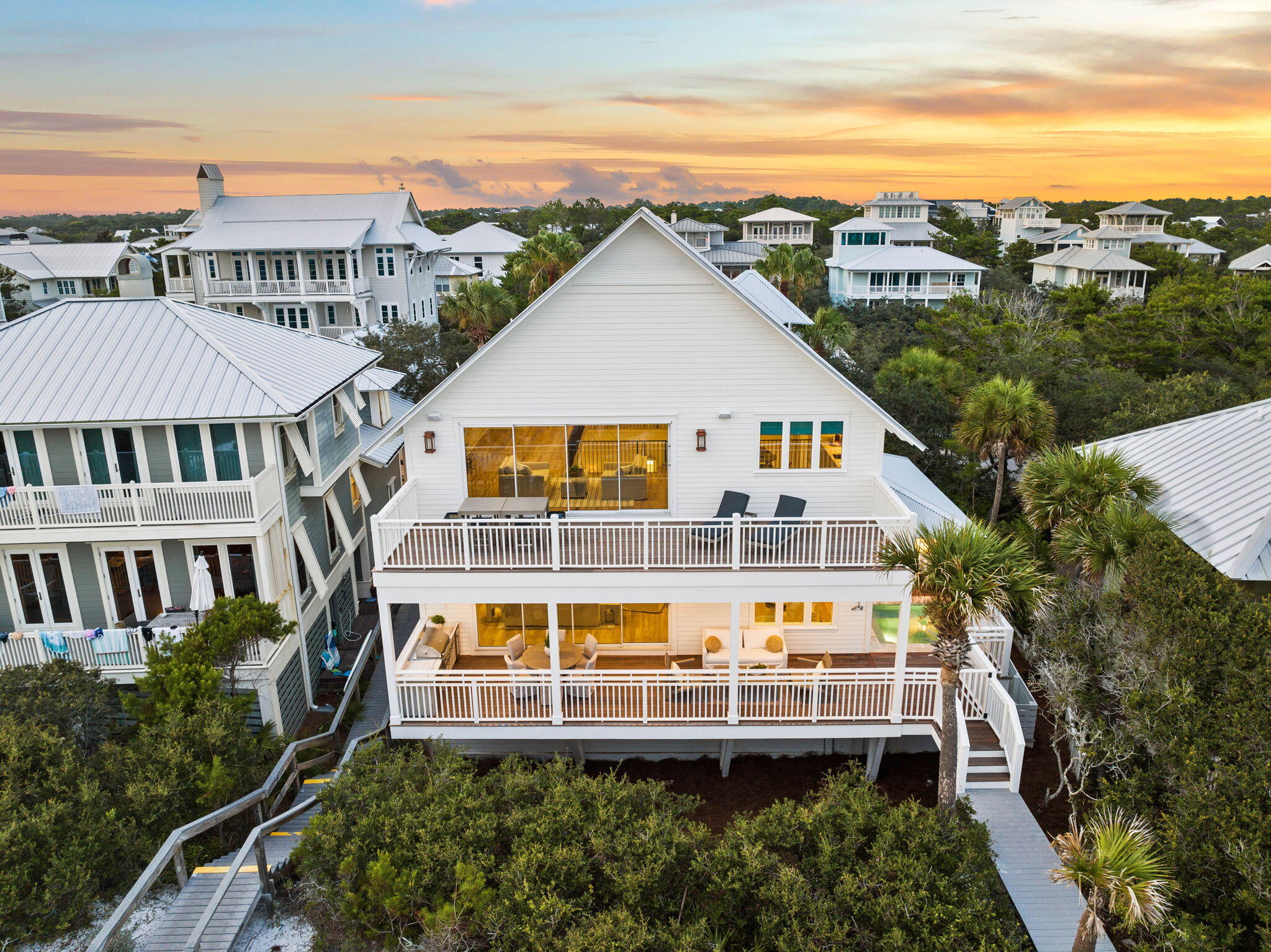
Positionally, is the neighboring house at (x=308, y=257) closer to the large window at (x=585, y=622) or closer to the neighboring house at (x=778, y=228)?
the large window at (x=585, y=622)

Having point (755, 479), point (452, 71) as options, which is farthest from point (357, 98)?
point (755, 479)

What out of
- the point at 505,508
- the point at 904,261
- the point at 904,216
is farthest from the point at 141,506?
the point at 904,216

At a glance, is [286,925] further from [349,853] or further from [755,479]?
[755,479]

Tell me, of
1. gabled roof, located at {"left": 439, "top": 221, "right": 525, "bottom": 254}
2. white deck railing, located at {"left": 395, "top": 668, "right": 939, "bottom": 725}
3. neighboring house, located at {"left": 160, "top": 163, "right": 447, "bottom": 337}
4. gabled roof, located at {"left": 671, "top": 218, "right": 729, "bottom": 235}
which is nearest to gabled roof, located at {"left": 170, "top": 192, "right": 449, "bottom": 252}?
neighboring house, located at {"left": 160, "top": 163, "right": 447, "bottom": 337}

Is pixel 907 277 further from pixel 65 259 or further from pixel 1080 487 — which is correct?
pixel 65 259

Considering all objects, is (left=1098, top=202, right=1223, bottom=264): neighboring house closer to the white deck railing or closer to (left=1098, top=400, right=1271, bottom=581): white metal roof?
(left=1098, top=400, right=1271, bottom=581): white metal roof
